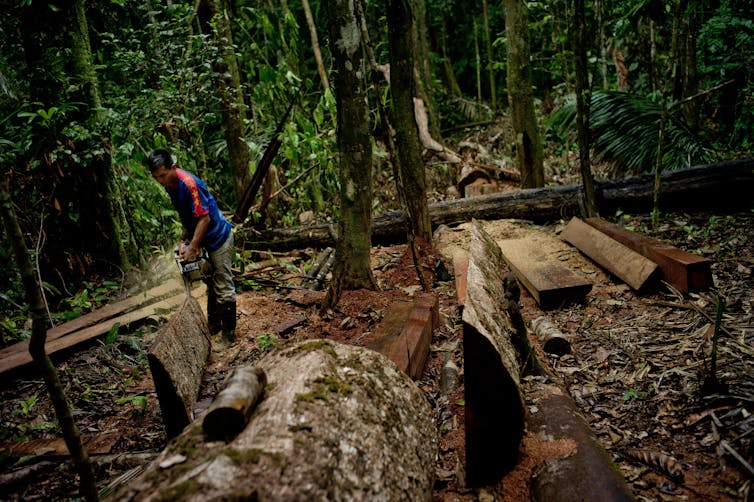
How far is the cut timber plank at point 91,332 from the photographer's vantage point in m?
4.07

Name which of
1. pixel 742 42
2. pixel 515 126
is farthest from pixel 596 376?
pixel 742 42

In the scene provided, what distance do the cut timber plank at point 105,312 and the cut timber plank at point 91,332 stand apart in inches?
3.5

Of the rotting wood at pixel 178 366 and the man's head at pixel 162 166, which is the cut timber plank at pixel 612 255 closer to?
the rotting wood at pixel 178 366

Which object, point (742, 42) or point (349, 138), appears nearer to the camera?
point (349, 138)

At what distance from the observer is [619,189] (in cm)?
662

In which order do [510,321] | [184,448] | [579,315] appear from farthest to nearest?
[579,315]
[510,321]
[184,448]

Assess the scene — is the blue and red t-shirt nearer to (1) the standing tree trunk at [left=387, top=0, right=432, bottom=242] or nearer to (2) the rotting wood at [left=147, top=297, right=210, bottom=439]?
(2) the rotting wood at [left=147, top=297, right=210, bottom=439]

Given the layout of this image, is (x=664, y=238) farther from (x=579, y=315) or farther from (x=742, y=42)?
(x=742, y=42)

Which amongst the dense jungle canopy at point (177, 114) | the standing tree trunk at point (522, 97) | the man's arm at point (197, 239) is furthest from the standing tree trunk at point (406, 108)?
the standing tree trunk at point (522, 97)

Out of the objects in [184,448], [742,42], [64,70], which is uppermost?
[64,70]

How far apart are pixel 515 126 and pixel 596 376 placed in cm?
565

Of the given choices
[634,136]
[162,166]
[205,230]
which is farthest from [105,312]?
[634,136]

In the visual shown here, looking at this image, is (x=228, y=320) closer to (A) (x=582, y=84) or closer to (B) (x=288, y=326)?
(B) (x=288, y=326)

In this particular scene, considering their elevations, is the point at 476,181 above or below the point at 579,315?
above
